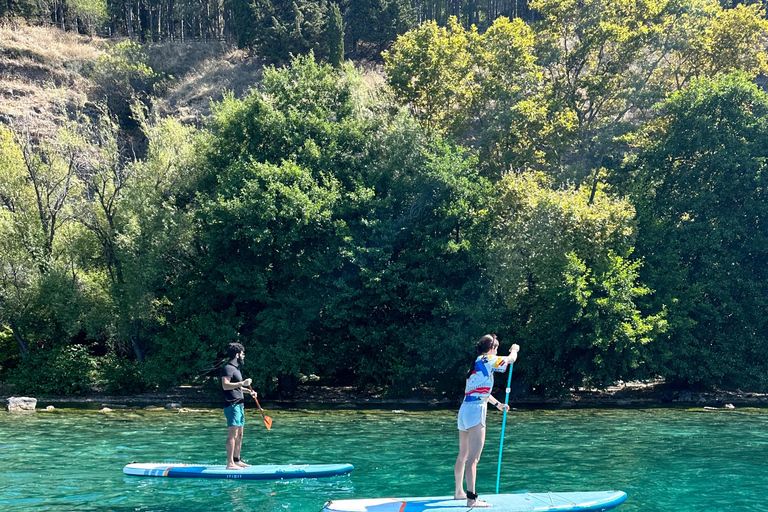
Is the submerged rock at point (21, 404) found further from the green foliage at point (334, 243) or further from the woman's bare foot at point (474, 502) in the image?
the woman's bare foot at point (474, 502)

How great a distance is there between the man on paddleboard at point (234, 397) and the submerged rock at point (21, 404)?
1920cm

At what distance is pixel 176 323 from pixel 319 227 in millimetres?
9193

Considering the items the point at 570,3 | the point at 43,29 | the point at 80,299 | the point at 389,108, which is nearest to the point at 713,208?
the point at 570,3

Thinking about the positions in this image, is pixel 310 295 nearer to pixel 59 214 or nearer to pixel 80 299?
pixel 80 299

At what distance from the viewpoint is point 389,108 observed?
138 ft

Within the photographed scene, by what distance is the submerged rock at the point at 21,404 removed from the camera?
3153 centimetres

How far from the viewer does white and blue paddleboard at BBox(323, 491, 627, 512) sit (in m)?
12.5

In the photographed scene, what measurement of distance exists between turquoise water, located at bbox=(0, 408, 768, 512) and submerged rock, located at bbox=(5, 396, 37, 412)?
5.28ft

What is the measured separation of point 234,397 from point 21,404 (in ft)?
67.5

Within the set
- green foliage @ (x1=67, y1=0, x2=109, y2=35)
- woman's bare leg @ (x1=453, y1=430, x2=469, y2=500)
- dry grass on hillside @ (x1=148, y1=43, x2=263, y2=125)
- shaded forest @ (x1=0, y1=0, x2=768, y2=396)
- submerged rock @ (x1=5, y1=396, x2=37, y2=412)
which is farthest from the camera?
green foliage @ (x1=67, y1=0, x2=109, y2=35)

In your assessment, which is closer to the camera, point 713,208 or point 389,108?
point 713,208

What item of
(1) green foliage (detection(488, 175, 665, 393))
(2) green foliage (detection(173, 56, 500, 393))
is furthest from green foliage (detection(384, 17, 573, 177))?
(1) green foliage (detection(488, 175, 665, 393))

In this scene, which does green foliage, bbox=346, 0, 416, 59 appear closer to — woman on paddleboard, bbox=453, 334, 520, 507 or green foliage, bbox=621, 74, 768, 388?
green foliage, bbox=621, 74, 768, 388

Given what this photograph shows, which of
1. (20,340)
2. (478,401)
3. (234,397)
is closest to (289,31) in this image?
(20,340)
